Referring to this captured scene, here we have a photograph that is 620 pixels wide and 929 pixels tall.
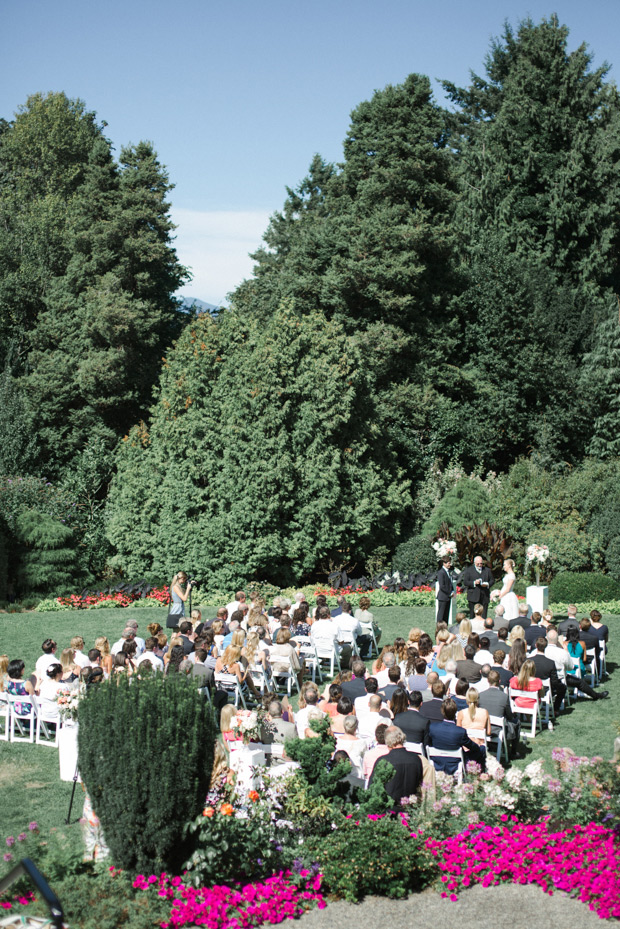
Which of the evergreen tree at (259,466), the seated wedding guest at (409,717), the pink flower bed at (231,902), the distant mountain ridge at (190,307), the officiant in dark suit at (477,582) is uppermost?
the distant mountain ridge at (190,307)

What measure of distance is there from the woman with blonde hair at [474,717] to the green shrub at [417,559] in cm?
1373

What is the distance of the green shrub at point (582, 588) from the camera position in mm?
21069

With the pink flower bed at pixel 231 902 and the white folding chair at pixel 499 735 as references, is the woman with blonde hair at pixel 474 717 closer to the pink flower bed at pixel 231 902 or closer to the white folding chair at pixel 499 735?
the white folding chair at pixel 499 735

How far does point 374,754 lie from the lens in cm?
855

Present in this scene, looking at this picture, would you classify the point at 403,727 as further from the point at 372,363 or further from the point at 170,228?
the point at 170,228

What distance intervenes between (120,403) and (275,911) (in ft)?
95.9

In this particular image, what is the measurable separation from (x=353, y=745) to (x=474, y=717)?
1.68 m

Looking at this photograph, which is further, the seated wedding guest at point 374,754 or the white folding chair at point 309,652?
the white folding chair at point 309,652

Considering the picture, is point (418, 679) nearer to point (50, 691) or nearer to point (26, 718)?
point (50, 691)

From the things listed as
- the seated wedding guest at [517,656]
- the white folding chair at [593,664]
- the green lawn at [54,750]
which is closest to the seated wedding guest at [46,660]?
the green lawn at [54,750]

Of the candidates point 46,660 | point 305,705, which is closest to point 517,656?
point 305,705

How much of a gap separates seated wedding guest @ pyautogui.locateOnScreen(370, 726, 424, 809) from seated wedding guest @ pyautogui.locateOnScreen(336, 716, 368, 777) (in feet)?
1.84

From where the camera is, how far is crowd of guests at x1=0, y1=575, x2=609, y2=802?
909 cm

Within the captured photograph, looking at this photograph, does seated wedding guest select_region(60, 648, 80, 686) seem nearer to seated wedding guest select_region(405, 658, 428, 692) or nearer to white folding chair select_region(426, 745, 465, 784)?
seated wedding guest select_region(405, 658, 428, 692)
